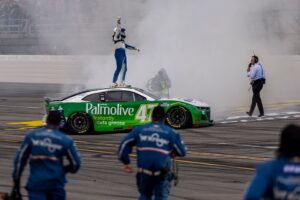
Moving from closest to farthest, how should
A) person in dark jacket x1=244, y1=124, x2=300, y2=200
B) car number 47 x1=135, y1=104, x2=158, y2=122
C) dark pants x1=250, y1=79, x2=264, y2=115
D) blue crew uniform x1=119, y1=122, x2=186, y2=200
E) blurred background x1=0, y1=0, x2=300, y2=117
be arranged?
1. person in dark jacket x1=244, y1=124, x2=300, y2=200
2. blue crew uniform x1=119, y1=122, x2=186, y2=200
3. car number 47 x1=135, y1=104, x2=158, y2=122
4. dark pants x1=250, y1=79, x2=264, y2=115
5. blurred background x1=0, y1=0, x2=300, y2=117

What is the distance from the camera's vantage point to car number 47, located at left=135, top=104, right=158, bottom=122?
62.2ft

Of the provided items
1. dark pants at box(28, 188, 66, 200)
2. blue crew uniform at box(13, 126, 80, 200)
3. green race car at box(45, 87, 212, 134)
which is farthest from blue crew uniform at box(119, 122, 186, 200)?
green race car at box(45, 87, 212, 134)

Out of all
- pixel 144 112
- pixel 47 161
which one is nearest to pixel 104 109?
pixel 144 112

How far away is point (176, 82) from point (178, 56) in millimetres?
1856

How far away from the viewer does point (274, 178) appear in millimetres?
5566

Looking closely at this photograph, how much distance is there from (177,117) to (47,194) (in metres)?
11.8

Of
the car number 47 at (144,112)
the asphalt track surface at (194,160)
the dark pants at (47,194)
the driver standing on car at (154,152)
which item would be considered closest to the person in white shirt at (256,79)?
the asphalt track surface at (194,160)

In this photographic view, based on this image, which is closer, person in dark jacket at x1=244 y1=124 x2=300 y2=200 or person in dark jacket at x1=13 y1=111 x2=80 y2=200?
person in dark jacket at x1=244 y1=124 x2=300 y2=200

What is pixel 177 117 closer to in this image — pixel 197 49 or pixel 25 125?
pixel 25 125

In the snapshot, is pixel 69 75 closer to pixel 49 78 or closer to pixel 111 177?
pixel 49 78

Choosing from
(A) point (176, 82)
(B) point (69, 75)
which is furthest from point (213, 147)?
(B) point (69, 75)

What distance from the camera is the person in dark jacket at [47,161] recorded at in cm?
754

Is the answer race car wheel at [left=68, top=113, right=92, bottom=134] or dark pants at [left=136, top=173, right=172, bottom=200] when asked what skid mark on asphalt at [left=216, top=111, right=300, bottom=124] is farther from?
dark pants at [left=136, top=173, right=172, bottom=200]

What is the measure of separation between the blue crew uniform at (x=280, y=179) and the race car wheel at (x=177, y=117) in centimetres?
1349
